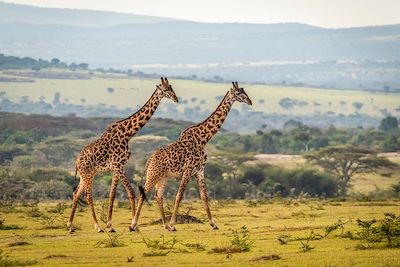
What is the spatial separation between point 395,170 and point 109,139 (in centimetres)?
3808

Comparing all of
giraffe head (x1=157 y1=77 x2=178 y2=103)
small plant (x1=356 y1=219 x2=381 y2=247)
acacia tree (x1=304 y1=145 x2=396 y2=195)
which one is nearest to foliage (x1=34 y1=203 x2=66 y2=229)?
giraffe head (x1=157 y1=77 x2=178 y2=103)

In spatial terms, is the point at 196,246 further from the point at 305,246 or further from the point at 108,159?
the point at 108,159

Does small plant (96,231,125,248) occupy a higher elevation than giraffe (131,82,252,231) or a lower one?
lower

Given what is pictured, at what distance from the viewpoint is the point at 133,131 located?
21125 millimetres

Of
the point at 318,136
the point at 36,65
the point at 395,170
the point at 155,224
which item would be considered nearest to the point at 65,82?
the point at 36,65

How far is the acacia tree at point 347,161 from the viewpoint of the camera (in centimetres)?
5434

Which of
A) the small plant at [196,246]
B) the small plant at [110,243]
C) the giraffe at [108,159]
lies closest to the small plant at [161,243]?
the small plant at [196,246]

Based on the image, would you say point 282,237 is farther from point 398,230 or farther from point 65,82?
point 65,82

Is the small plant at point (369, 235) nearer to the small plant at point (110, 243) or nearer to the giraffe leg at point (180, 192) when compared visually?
the small plant at point (110, 243)

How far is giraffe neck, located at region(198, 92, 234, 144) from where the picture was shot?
21.6 m

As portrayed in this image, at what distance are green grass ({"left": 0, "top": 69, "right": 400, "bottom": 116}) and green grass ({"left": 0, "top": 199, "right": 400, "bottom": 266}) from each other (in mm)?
129788

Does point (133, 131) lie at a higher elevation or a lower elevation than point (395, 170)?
higher

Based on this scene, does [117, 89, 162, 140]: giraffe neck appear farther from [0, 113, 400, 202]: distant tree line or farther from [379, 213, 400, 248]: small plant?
[0, 113, 400, 202]: distant tree line

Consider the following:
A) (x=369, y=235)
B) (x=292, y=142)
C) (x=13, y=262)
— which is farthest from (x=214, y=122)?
(x=292, y=142)
